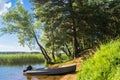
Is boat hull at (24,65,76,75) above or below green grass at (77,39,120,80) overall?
below

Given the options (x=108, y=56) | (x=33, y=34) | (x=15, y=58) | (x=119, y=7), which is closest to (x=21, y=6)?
(x=33, y=34)

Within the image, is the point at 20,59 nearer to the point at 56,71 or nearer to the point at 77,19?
the point at 77,19

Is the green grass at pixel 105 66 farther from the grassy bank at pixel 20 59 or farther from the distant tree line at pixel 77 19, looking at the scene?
the grassy bank at pixel 20 59

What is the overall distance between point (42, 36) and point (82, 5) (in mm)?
10422

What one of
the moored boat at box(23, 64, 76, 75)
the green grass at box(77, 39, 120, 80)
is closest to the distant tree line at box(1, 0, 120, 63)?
the moored boat at box(23, 64, 76, 75)

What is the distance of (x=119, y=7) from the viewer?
113 feet

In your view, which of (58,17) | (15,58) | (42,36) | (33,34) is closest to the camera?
(58,17)

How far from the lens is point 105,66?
30.3 ft

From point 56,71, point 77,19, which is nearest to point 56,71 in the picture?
point 56,71

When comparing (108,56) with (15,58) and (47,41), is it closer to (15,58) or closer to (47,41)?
(47,41)

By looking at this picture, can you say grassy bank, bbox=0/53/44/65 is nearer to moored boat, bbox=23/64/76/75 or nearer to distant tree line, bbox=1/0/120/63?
distant tree line, bbox=1/0/120/63

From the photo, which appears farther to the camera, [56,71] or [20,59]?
[20,59]

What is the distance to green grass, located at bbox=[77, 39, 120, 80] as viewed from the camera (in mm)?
8782

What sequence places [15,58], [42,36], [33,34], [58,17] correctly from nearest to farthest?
1. [58,17]
2. [33,34]
3. [42,36]
4. [15,58]
